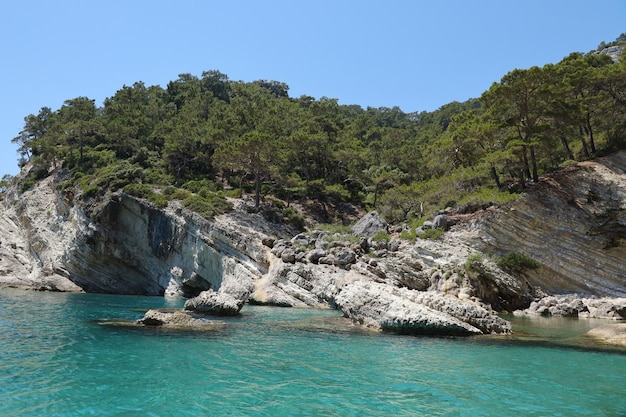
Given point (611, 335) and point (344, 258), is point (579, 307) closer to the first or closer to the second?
point (611, 335)

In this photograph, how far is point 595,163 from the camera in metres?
33.6

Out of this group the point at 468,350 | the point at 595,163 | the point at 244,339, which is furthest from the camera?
the point at 595,163

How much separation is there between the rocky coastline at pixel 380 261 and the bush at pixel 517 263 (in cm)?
43

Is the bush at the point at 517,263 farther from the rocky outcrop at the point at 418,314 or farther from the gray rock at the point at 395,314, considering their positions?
the gray rock at the point at 395,314

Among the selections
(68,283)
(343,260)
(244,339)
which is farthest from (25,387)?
(68,283)

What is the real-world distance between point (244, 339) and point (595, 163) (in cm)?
3116

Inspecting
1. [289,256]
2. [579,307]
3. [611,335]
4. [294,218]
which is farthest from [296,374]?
[294,218]

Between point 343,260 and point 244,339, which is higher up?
point 343,260

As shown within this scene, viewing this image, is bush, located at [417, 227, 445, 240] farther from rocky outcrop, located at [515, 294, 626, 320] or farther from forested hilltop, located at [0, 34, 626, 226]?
rocky outcrop, located at [515, 294, 626, 320]

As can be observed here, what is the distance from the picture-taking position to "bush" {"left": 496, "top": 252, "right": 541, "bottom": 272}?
95.2 feet

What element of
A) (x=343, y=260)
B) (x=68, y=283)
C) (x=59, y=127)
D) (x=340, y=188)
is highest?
(x=59, y=127)

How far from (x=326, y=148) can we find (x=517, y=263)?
26.1 metres

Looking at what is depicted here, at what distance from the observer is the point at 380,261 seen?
99.0 feet

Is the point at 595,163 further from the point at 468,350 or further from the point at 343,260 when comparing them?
the point at 468,350
